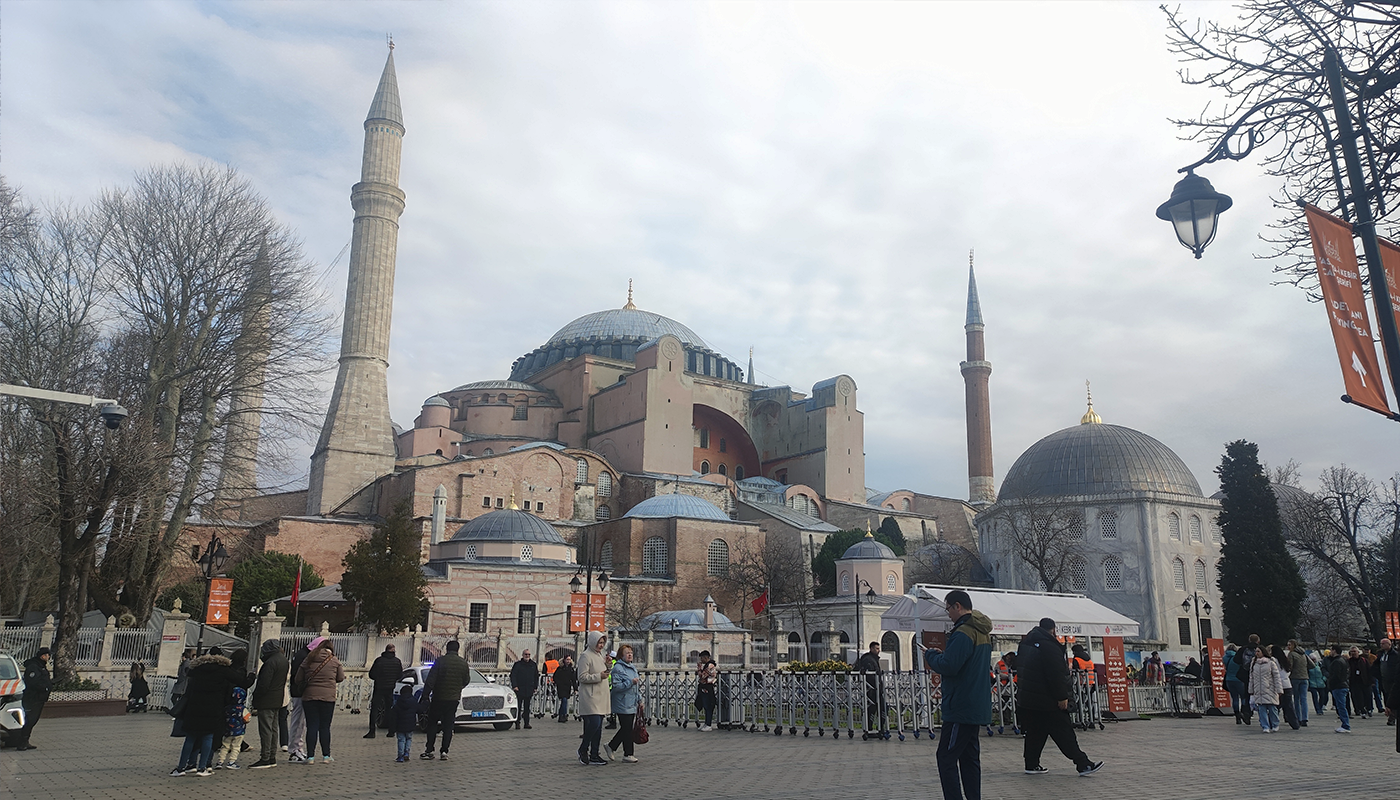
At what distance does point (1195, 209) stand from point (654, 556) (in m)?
33.7

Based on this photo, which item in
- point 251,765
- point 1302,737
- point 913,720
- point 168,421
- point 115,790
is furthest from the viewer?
point 168,421

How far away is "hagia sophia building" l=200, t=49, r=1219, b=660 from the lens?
112ft

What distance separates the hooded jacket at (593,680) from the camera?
891 centimetres

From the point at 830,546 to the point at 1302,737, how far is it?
29389mm

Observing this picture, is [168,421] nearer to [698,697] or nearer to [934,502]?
[698,697]

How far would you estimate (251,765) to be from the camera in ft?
28.7

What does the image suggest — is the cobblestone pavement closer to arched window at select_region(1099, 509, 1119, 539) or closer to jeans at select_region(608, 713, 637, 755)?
jeans at select_region(608, 713, 637, 755)

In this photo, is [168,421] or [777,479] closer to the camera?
[168,421]

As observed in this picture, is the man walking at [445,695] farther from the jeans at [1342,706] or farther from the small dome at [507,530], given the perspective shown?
the small dome at [507,530]

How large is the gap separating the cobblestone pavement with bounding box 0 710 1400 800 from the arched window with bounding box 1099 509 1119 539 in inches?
1070

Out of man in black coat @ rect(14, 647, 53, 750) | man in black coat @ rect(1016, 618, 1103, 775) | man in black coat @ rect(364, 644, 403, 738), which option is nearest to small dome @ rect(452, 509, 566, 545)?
man in black coat @ rect(364, 644, 403, 738)

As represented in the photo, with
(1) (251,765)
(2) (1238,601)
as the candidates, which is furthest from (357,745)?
(2) (1238,601)

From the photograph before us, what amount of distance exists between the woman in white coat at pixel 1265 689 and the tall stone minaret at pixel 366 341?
35.3 metres

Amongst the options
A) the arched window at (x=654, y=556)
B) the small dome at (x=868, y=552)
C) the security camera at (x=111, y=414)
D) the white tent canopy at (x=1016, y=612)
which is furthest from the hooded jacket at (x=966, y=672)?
the arched window at (x=654, y=556)
